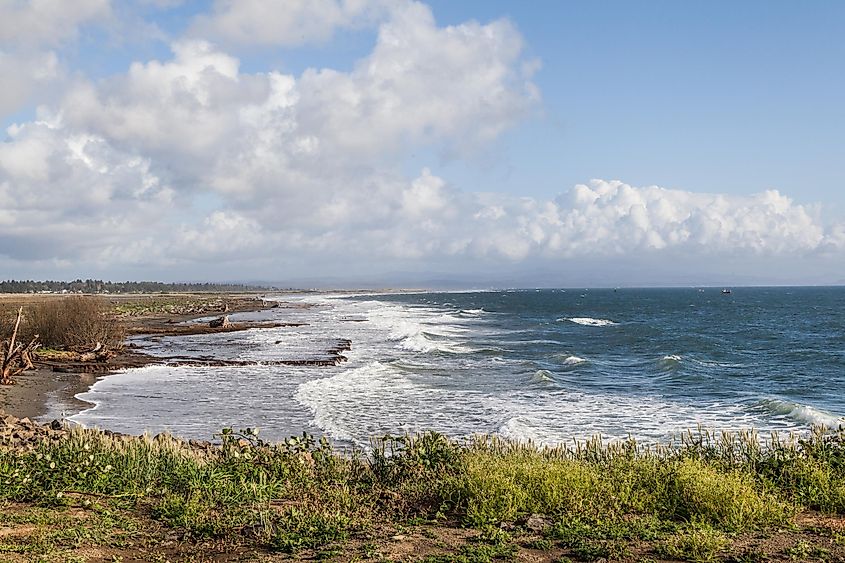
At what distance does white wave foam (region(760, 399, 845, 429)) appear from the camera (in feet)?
70.8

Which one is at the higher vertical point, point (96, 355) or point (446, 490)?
point (446, 490)

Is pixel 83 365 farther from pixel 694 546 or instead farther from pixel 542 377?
pixel 694 546

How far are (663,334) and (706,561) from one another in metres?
55.3

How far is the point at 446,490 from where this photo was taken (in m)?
9.09

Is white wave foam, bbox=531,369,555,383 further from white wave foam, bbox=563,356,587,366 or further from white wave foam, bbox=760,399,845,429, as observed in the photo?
white wave foam, bbox=760,399,845,429

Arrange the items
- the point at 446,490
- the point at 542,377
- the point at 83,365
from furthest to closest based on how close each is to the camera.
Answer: the point at 83,365, the point at 542,377, the point at 446,490

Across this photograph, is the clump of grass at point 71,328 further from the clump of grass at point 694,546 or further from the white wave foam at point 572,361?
the clump of grass at point 694,546

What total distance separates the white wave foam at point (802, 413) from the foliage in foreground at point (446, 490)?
464 inches

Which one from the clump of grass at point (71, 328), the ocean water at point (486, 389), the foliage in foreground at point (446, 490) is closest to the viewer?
the foliage in foreground at point (446, 490)

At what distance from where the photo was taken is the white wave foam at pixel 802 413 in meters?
21.6

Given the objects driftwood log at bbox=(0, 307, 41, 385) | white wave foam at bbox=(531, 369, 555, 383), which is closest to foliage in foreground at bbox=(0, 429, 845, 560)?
driftwood log at bbox=(0, 307, 41, 385)

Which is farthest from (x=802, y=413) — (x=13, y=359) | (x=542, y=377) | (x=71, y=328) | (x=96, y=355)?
(x=71, y=328)

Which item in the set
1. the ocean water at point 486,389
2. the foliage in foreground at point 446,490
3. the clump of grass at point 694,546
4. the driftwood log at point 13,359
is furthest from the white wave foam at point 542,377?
the clump of grass at point 694,546

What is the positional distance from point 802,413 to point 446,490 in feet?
58.0
